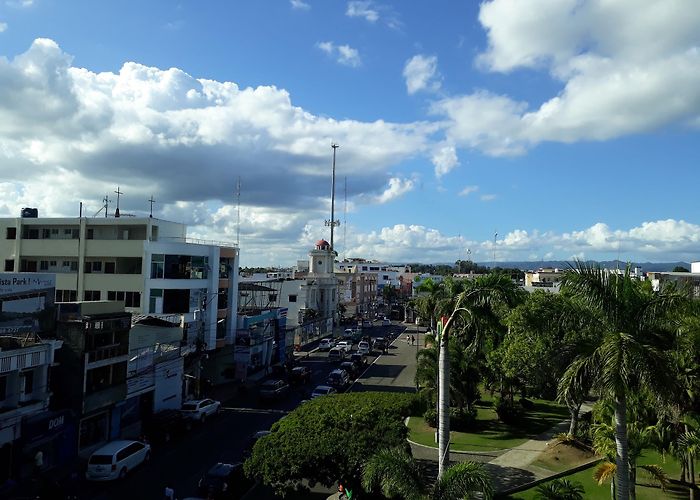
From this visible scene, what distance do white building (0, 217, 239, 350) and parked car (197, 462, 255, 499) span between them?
18.7m

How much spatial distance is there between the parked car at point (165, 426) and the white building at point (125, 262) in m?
9.54

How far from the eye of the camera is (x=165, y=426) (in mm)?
27766

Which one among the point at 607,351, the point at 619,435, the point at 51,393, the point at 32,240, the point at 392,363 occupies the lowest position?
the point at 392,363

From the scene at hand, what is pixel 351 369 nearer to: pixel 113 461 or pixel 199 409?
pixel 199 409

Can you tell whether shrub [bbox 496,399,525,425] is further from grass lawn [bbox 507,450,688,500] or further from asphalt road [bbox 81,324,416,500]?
asphalt road [bbox 81,324,416,500]

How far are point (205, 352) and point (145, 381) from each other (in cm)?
1029

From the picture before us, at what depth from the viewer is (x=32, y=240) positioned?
4053 cm

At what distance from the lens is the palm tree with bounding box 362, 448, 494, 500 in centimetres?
1330

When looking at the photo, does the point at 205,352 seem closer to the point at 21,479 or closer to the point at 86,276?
the point at 86,276

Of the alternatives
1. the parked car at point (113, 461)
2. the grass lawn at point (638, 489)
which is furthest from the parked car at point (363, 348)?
the grass lawn at point (638, 489)

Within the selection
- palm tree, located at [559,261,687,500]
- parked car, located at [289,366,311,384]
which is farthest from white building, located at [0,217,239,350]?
palm tree, located at [559,261,687,500]

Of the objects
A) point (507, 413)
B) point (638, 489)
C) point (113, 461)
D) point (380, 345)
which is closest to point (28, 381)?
point (113, 461)

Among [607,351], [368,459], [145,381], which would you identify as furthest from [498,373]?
[145,381]

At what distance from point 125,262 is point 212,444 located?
58.2 feet
